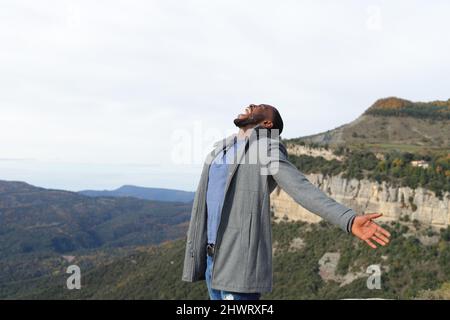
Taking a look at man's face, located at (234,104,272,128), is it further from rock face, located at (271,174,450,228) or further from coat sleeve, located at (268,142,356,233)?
rock face, located at (271,174,450,228)

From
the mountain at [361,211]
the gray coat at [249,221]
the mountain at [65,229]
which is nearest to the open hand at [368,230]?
the gray coat at [249,221]

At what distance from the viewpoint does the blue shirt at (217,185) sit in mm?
3287

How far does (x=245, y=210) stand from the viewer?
3152mm

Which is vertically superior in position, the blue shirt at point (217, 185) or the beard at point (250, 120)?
the beard at point (250, 120)

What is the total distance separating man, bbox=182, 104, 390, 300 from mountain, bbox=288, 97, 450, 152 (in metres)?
49.4

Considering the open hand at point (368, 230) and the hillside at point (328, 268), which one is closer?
the open hand at point (368, 230)

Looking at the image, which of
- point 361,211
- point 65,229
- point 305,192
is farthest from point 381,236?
point 65,229

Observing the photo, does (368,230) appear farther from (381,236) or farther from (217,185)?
(217,185)

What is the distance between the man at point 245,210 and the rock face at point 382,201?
1330 inches

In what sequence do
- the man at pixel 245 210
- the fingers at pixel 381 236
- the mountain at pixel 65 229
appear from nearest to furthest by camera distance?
the fingers at pixel 381 236 < the man at pixel 245 210 < the mountain at pixel 65 229

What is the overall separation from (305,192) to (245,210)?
1.30 ft

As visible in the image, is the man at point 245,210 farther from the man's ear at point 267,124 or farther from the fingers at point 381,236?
the fingers at point 381,236
